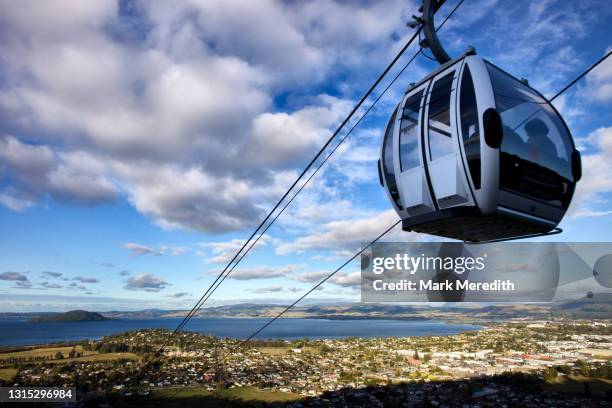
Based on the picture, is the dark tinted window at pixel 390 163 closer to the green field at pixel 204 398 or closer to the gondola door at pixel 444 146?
the gondola door at pixel 444 146

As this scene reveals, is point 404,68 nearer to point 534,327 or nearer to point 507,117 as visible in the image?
point 507,117

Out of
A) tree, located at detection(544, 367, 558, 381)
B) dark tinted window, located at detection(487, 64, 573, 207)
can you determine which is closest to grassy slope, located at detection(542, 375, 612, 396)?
tree, located at detection(544, 367, 558, 381)

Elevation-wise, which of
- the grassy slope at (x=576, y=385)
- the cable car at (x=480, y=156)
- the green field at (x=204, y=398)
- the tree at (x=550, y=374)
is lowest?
the grassy slope at (x=576, y=385)

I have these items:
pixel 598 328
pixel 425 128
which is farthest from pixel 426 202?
pixel 598 328

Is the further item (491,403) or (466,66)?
(491,403)

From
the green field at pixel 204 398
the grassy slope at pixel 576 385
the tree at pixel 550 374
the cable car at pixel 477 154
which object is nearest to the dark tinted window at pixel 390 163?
the cable car at pixel 477 154

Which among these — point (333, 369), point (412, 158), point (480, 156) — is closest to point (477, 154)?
point (480, 156)

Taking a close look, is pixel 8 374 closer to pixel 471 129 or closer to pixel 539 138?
pixel 471 129
